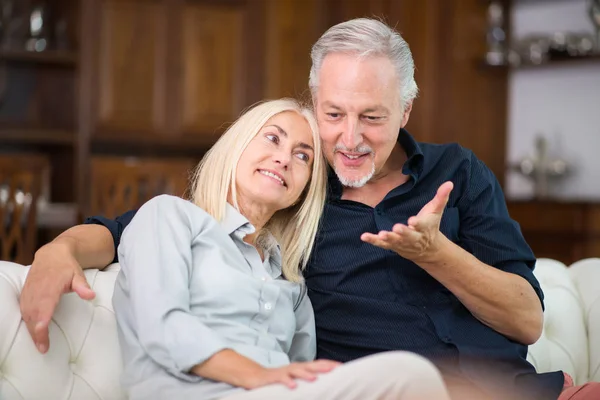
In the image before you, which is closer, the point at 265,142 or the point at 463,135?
the point at 265,142

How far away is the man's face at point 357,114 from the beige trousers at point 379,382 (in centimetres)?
64

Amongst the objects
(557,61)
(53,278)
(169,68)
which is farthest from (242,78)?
(53,278)

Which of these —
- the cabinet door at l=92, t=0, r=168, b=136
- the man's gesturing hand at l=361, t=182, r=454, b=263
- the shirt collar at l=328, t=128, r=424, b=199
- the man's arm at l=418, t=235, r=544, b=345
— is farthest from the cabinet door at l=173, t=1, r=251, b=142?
the man's gesturing hand at l=361, t=182, r=454, b=263

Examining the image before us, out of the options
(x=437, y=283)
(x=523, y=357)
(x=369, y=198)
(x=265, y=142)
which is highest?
(x=265, y=142)

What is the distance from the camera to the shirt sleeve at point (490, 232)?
193 cm

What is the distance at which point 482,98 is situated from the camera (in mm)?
5016

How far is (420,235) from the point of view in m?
1.62

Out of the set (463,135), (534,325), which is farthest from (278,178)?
(463,135)

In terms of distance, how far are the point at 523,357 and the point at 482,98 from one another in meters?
3.24

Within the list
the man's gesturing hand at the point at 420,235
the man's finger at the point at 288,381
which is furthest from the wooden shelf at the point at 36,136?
the man's finger at the point at 288,381

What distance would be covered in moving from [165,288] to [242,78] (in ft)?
12.1

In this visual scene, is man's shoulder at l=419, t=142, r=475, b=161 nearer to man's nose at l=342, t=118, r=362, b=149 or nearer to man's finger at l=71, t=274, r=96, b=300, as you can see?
man's nose at l=342, t=118, r=362, b=149

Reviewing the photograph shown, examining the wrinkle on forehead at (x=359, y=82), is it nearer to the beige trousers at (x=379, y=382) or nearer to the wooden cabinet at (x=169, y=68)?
the beige trousers at (x=379, y=382)

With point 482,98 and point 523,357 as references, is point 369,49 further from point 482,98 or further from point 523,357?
point 482,98
